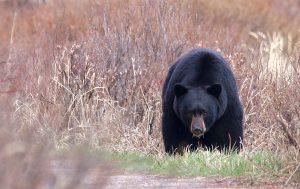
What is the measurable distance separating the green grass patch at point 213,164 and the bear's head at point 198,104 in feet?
3.67

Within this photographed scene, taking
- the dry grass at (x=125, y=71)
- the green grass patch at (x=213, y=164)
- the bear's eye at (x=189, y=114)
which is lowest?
the dry grass at (x=125, y=71)

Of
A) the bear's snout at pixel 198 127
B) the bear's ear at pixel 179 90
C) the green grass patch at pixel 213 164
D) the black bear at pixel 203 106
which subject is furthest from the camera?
the black bear at pixel 203 106

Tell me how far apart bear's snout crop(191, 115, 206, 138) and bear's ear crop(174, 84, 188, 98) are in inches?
14.6

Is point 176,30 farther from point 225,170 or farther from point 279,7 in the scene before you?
point 279,7

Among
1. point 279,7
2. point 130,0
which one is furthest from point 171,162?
point 279,7

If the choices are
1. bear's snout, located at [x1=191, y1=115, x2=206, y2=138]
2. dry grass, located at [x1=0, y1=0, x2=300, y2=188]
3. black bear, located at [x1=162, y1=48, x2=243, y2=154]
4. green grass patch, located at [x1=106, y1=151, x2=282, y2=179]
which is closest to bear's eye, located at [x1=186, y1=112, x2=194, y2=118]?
black bear, located at [x1=162, y1=48, x2=243, y2=154]

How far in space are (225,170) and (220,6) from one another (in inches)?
647

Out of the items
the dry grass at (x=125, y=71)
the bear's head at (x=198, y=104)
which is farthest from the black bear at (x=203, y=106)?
the dry grass at (x=125, y=71)

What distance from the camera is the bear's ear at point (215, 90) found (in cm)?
1214

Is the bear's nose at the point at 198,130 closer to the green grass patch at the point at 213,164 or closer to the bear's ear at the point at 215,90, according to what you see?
the bear's ear at the point at 215,90

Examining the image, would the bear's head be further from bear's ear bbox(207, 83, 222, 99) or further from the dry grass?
the dry grass

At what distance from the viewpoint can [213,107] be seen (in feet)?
40.2

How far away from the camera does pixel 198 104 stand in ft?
40.4

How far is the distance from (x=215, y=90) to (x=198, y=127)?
21.0 inches
